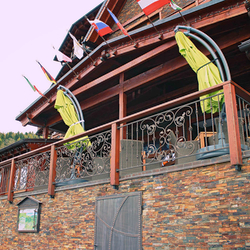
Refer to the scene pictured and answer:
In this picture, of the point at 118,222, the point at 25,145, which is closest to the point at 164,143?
the point at 118,222

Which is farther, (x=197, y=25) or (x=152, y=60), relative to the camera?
(x=152, y=60)

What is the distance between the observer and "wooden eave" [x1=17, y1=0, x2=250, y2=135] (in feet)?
22.2

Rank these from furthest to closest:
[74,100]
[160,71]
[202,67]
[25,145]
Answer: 1. [25,145]
2. [74,100]
3. [160,71]
4. [202,67]

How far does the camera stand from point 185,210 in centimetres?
456

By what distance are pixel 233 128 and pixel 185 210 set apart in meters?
1.43

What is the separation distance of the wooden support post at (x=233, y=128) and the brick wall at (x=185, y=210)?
0.48 feet

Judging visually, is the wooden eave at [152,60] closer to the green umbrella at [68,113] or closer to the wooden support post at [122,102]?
the wooden support post at [122,102]

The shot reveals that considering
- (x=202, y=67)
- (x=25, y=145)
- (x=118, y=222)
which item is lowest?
(x=118, y=222)

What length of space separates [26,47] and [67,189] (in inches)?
2781

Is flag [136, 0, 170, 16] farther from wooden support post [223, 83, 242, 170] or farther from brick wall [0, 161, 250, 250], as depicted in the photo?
brick wall [0, 161, 250, 250]

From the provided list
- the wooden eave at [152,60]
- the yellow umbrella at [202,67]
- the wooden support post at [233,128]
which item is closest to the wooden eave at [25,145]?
the wooden eave at [152,60]

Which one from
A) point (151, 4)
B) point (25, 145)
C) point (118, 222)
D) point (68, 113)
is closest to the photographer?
point (118, 222)

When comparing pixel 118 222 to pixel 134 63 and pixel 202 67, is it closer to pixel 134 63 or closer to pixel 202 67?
pixel 202 67

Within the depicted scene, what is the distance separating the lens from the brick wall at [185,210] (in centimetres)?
400
